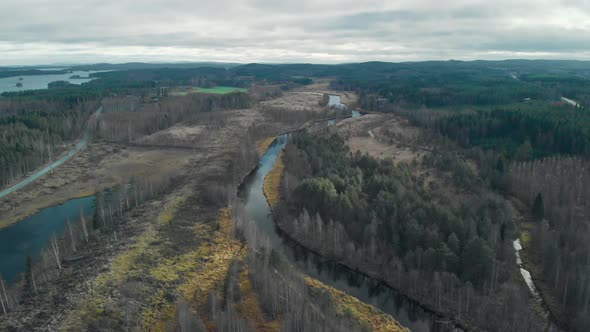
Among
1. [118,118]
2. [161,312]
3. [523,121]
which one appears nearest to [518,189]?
[523,121]

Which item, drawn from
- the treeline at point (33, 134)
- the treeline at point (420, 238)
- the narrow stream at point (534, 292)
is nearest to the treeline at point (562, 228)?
the narrow stream at point (534, 292)

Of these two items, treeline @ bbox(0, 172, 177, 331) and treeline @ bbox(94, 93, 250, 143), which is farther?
treeline @ bbox(94, 93, 250, 143)

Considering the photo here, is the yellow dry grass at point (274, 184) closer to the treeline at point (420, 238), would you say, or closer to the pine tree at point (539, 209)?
the treeline at point (420, 238)

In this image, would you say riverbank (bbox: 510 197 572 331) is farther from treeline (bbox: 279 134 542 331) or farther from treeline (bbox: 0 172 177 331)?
treeline (bbox: 0 172 177 331)

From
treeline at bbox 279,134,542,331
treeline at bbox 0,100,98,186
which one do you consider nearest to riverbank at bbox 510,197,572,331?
treeline at bbox 279,134,542,331

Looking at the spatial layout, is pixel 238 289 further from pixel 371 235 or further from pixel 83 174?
pixel 83 174
